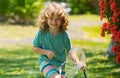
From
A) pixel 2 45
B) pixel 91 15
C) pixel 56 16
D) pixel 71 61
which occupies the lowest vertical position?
pixel 91 15

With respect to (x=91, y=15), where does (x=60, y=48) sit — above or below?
above

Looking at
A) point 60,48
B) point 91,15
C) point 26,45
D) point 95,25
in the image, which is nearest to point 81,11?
point 91,15

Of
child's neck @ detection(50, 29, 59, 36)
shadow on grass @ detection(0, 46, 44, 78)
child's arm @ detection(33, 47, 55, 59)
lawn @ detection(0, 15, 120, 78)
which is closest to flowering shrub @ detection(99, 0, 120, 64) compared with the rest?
lawn @ detection(0, 15, 120, 78)

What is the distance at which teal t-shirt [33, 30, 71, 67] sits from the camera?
614 centimetres

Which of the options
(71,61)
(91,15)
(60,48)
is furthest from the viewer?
(91,15)

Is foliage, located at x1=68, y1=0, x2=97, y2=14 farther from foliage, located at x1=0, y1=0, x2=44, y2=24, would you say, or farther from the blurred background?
foliage, located at x1=0, y1=0, x2=44, y2=24

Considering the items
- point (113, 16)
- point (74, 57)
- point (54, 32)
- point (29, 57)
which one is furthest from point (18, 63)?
point (74, 57)

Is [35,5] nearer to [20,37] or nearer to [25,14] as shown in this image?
[25,14]

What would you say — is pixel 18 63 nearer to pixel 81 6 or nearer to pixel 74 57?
pixel 74 57

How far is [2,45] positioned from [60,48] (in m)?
9.19

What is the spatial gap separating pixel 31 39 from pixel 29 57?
502cm

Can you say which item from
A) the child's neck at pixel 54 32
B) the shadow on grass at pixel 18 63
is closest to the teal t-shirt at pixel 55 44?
the child's neck at pixel 54 32

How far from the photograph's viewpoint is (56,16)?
19.8 ft

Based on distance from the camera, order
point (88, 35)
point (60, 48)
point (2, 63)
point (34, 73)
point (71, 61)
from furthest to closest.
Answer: point (88, 35) → point (2, 63) → point (34, 73) → point (60, 48) → point (71, 61)
